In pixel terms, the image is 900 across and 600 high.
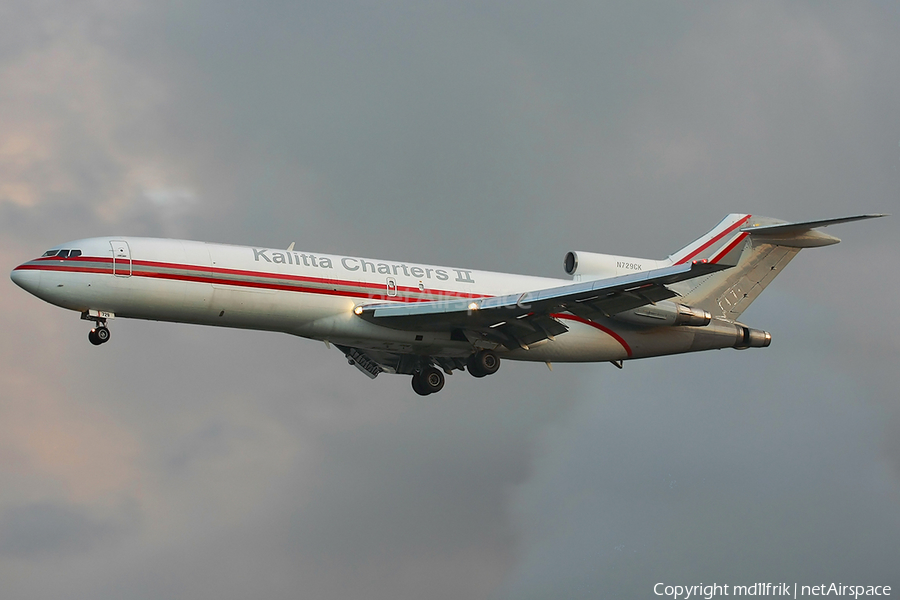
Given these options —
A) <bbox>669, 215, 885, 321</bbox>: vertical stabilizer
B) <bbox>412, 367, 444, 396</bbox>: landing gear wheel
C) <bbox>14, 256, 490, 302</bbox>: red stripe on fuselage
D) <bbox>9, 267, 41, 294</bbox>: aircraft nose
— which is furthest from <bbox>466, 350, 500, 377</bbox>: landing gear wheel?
<bbox>9, 267, 41, 294</bbox>: aircraft nose

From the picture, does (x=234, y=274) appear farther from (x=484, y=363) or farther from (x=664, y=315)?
(x=664, y=315)

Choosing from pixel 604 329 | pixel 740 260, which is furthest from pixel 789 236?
pixel 604 329

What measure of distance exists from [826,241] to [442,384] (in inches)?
561

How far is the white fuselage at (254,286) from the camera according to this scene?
31.5 meters

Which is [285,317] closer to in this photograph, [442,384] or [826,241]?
[442,384]

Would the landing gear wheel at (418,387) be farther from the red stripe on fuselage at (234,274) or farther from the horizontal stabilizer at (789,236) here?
the horizontal stabilizer at (789,236)

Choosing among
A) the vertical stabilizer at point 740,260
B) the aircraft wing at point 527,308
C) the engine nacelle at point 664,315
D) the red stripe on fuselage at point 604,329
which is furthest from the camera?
the vertical stabilizer at point 740,260

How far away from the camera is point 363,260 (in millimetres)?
35219

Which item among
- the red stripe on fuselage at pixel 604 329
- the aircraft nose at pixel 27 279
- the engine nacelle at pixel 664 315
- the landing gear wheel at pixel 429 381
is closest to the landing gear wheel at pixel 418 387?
the landing gear wheel at pixel 429 381

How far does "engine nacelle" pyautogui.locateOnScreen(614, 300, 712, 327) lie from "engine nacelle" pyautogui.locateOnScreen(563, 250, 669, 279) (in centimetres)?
153

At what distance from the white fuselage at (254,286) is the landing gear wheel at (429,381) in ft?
5.27

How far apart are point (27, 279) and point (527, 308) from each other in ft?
47.3

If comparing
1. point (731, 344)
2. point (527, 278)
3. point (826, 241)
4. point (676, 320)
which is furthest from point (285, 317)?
point (826, 241)

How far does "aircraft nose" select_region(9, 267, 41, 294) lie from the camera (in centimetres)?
3119
